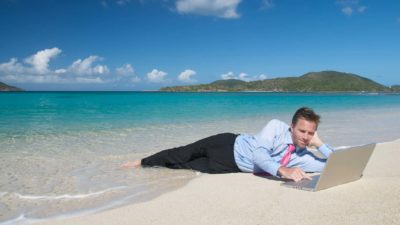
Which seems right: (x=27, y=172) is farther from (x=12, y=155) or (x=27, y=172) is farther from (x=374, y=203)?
(x=374, y=203)

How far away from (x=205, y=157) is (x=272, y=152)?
60.0 inches

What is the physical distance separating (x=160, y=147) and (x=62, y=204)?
17.8 feet

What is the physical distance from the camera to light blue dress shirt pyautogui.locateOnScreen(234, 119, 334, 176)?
5.51m

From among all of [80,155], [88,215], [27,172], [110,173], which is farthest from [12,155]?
[88,215]

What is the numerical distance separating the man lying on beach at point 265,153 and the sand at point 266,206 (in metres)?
0.50

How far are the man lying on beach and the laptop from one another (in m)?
0.35

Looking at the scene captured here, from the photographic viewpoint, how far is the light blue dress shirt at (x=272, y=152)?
5512 mm

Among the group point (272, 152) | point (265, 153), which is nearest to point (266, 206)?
point (265, 153)

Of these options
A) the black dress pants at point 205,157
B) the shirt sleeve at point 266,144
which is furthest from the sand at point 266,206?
the black dress pants at point 205,157

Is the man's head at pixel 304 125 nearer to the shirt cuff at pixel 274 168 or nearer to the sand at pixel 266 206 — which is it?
the shirt cuff at pixel 274 168

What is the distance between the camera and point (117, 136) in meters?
12.9

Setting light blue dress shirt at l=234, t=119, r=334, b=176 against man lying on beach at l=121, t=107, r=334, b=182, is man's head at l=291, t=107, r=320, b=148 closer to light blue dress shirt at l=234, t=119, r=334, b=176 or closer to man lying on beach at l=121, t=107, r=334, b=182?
man lying on beach at l=121, t=107, r=334, b=182

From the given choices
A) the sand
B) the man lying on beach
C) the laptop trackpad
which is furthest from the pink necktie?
the laptop trackpad

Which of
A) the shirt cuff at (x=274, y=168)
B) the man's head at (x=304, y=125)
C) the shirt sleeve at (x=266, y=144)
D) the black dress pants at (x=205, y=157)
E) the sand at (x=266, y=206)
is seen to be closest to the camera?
the sand at (x=266, y=206)
